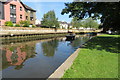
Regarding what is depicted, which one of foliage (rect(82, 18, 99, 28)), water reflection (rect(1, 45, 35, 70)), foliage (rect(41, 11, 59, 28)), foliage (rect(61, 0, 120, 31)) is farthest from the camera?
foliage (rect(82, 18, 99, 28))

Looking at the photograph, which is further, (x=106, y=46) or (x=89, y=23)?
(x=89, y=23)

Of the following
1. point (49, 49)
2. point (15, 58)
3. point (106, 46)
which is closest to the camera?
point (15, 58)

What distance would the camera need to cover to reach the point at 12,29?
34656 millimetres

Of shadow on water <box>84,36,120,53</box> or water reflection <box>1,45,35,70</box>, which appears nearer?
water reflection <box>1,45,35,70</box>

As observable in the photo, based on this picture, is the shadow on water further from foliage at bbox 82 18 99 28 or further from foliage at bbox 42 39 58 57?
foliage at bbox 82 18 99 28

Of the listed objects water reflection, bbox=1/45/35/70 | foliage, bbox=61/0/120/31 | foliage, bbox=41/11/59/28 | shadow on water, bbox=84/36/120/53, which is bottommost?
water reflection, bbox=1/45/35/70

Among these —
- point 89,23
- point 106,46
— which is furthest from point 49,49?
point 89,23

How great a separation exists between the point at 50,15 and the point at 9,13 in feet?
79.1

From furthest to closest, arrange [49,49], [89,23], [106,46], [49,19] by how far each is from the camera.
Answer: [89,23] < [49,19] < [49,49] < [106,46]

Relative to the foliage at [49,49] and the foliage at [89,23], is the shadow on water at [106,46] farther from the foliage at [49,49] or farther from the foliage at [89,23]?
the foliage at [89,23]

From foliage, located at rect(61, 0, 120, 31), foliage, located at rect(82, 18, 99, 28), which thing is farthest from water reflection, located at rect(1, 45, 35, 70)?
foliage, located at rect(82, 18, 99, 28)

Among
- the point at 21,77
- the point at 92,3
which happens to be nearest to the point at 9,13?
the point at 92,3

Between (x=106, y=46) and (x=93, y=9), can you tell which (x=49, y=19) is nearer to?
(x=93, y=9)

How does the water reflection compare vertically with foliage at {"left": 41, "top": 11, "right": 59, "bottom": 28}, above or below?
below
